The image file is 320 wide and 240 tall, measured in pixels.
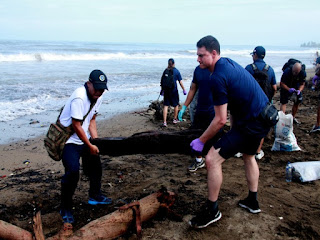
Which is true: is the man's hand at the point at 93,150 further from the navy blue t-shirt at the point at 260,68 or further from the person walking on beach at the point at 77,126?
the navy blue t-shirt at the point at 260,68

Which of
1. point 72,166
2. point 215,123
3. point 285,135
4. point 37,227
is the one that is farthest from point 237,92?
point 285,135

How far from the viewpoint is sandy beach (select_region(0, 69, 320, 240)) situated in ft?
10.4

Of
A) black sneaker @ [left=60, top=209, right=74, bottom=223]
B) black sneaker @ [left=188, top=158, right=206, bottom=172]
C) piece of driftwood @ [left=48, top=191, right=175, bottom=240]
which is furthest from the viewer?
black sneaker @ [left=188, top=158, right=206, bottom=172]

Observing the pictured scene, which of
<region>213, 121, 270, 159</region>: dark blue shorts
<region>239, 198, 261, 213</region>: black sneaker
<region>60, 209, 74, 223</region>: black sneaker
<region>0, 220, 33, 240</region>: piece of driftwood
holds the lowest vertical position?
<region>60, 209, 74, 223</region>: black sneaker

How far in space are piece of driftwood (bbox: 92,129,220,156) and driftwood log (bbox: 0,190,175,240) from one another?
0.99m

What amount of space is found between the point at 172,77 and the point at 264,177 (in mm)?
4274

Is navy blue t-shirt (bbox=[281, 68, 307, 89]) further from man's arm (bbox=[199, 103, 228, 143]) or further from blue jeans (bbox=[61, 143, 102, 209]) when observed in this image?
blue jeans (bbox=[61, 143, 102, 209])

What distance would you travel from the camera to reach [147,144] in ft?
13.7

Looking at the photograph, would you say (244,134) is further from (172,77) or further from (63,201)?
(172,77)

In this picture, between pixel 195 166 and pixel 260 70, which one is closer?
pixel 195 166

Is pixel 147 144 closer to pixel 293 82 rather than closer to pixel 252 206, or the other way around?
pixel 252 206

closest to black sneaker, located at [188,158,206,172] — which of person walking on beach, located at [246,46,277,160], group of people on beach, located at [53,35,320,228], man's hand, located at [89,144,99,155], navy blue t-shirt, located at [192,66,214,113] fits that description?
navy blue t-shirt, located at [192,66,214,113]

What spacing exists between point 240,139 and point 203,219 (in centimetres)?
90

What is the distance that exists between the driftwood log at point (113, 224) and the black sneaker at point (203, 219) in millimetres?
329
